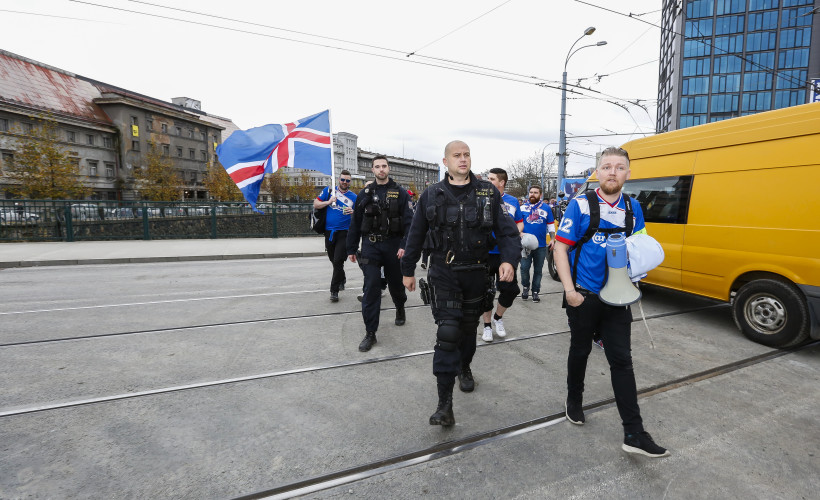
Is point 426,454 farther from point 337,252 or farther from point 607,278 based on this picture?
point 337,252

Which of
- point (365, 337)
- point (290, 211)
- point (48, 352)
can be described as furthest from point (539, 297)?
point (290, 211)

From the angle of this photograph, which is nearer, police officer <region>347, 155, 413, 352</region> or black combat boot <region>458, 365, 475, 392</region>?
black combat boot <region>458, 365, 475, 392</region>

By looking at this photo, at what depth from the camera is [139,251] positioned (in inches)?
493

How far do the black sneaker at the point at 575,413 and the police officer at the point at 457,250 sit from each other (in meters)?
0.84

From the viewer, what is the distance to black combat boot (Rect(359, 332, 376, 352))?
170 inches

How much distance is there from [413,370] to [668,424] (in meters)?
2.01

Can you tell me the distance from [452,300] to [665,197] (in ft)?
14.4

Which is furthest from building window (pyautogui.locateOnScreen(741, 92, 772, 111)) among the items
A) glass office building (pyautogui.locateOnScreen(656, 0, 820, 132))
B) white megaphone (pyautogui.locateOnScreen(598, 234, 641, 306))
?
white megaphone (pyautogui.locateOnScreen(598, 234, 641, 306))

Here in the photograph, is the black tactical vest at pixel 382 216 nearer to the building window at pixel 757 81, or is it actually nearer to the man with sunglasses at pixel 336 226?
the man with sunglasses at pixel 336 226

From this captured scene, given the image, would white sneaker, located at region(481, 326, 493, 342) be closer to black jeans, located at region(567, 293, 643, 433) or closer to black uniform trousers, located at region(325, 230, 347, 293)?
black jeans, located at region(567, 293, 643, 433)

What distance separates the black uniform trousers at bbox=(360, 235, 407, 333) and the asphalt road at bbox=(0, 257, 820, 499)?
37cm

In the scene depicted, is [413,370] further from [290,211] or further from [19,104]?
[19,104]

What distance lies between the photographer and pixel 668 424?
295 cm

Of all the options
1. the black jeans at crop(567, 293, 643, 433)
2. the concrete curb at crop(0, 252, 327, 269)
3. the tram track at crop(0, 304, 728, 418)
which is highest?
the black jeans at crop(567, 293, 643, 433)
